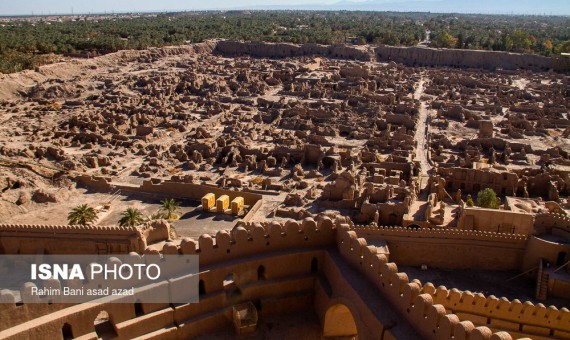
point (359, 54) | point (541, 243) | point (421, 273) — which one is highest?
point (359, 54)

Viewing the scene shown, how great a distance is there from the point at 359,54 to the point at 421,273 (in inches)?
3114

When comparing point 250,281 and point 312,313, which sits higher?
point 250,281

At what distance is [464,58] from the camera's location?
9138cm

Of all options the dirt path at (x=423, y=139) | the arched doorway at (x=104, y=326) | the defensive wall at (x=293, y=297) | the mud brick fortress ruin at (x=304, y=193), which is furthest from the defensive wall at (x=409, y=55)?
the arched doorway at (x=104, y=326)

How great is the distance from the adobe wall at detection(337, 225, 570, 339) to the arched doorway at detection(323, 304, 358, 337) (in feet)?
5.86

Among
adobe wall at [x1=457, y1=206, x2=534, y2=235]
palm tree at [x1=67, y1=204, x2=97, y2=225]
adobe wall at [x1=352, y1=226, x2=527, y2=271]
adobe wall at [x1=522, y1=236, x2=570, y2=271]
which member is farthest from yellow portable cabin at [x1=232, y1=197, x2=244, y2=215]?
adobe wall at [x1=522, y1=236, x2=570, y2=271]

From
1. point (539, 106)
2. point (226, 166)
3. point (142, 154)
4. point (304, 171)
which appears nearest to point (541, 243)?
point (304, 171)

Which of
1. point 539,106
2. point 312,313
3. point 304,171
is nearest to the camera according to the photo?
point 312,313

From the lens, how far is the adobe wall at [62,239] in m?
22.9

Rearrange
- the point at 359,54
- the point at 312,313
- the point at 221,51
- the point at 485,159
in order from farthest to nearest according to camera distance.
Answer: the point at 221,51 → the point at 359,54 → the point at 485,159 → the point at 312,313

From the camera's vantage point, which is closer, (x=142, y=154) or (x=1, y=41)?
(x=142, y=154)

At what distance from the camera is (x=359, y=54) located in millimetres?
95750

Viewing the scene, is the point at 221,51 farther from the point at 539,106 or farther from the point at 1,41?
the point at 539,106

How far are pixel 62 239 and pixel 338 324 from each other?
48.0 ft
